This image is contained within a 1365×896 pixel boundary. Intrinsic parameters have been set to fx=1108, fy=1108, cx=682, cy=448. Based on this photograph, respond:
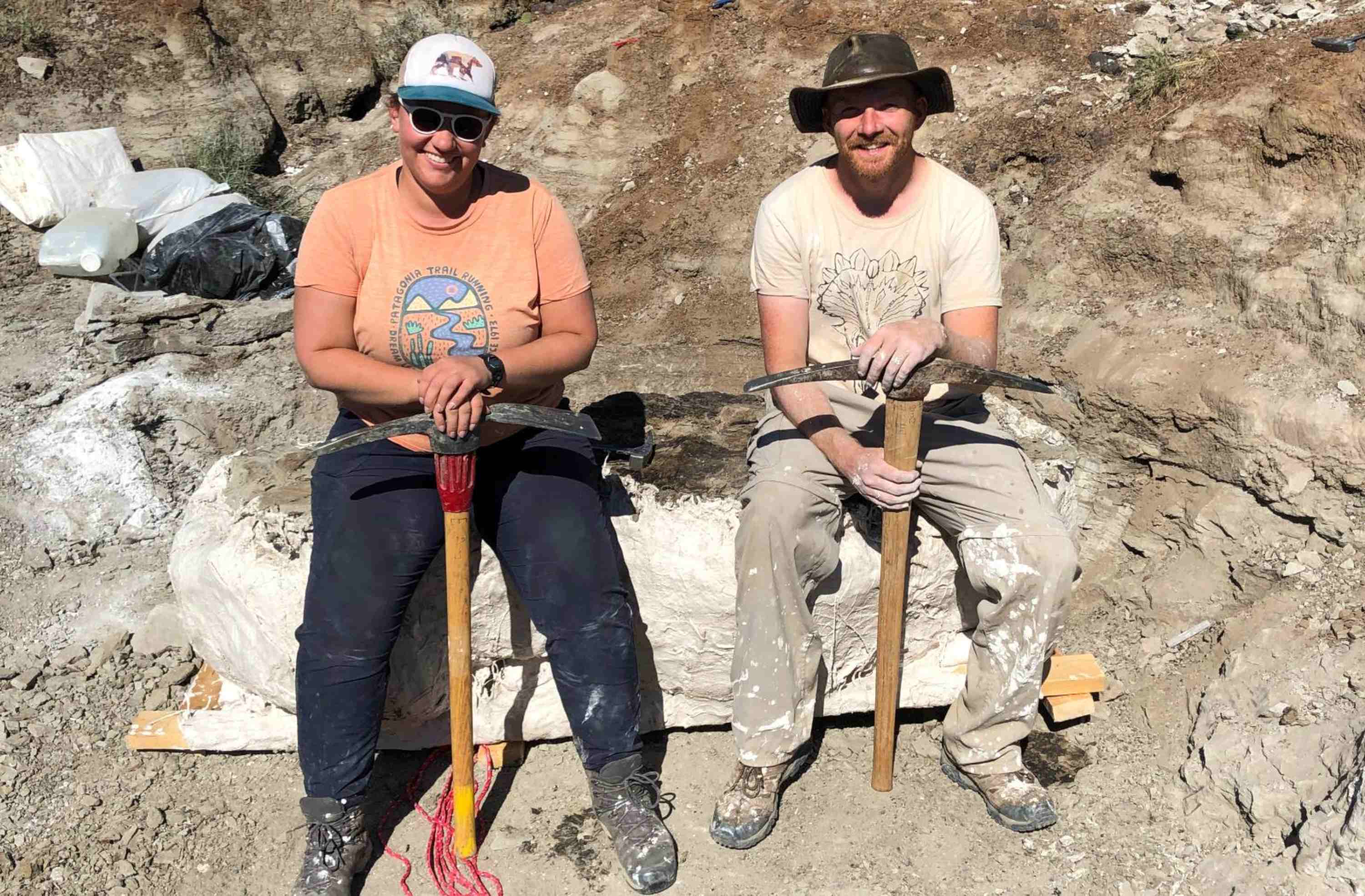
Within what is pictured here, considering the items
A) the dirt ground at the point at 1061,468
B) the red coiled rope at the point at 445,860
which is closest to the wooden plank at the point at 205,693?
the dirt ground at the point at 1061,468

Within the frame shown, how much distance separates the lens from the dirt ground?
2984 mm

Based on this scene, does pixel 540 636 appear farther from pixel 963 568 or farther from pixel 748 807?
pixel 963 568

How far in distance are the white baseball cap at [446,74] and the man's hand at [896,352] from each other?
3.53 feet

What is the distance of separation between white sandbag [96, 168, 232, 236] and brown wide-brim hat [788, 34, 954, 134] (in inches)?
168

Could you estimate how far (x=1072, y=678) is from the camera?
11.1ft

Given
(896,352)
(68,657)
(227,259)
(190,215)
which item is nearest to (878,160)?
(896,352)

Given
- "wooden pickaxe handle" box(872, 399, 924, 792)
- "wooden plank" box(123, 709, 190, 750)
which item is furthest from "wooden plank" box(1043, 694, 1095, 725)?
"wooden plank" box(123, 709, 190, 750)

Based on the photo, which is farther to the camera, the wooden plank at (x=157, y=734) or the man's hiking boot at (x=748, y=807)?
the wooden plank at (x=157, y=734)

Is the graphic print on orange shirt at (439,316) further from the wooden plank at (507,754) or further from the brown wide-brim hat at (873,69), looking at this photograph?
the wooden plank at (507,754)

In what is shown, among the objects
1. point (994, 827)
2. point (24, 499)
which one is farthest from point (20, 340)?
point (994, 827)

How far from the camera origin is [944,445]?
3.06 m

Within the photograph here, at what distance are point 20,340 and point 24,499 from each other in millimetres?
1149

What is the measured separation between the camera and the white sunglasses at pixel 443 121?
2.70 meters

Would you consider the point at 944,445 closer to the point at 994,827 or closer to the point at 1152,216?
the point at 994,827
